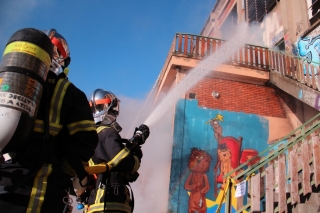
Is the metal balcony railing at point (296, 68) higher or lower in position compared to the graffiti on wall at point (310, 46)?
lower

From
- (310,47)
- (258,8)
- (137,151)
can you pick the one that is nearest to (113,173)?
(137,151)

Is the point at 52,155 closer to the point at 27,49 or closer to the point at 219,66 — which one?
the point at 27,49

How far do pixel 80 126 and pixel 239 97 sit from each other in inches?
329

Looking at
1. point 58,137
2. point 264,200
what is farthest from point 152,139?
point 58,137

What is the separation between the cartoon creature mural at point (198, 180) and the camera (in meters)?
8.30

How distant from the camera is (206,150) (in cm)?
888

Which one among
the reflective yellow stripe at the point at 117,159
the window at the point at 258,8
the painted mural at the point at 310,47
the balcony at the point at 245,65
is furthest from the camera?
the window at the point at 258,8

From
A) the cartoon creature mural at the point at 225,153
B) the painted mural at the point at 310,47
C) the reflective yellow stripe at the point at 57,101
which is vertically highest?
the painted mural at the point at 310,47

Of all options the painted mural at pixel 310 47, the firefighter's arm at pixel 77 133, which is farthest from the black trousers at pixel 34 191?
the painted mural at pixel 310 47

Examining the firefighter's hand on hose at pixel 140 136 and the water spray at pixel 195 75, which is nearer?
the firefighter's hand on hose at pixel 140 136

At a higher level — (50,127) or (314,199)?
(314,199)

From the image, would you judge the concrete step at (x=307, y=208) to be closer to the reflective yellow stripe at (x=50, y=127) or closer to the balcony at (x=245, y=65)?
the reflective yellow stripe at (x=50, y=127)

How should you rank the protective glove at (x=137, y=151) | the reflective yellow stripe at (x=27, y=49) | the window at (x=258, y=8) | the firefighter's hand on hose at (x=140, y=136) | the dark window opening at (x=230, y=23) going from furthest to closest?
the dark window opening at (x=230, y=23) → the window at (x=258, y=8) → the firefighter's hand on hose at (x=140, y=136) → the protective glove at (x=137, y=151) → the reflective yellow stripe at (x=27, y=49)

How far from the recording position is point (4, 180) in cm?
163
